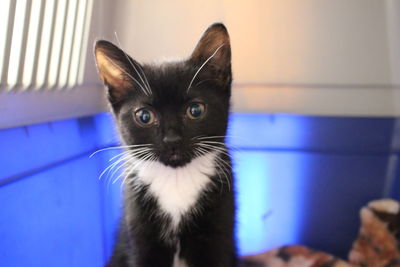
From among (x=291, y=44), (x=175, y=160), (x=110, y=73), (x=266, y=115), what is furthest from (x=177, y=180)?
(x=291, y=44)

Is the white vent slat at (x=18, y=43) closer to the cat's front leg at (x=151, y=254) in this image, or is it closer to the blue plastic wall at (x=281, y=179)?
the blue plastic wall at (x=281, y=179)

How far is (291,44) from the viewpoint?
1309 millimetres

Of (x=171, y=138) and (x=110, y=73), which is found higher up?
(x=110, y=73)

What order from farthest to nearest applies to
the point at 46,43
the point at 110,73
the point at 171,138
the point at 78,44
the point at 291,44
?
the point at 291,44, the point at 78,44, the point at 46,43, the point at 110,73, the point at 171,138

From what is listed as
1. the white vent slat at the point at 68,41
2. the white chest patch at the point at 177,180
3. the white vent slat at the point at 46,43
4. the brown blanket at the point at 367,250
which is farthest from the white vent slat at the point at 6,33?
the brown blanket at the point at 367,250

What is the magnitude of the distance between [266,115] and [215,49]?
0.52 meters

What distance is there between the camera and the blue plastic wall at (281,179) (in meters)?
1.28

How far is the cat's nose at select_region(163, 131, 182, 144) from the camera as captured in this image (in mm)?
844

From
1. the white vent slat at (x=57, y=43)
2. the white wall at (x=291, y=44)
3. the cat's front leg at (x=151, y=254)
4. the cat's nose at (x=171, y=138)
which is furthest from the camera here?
the white wall at (x=291, y=44)

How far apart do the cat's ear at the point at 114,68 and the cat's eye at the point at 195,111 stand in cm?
17

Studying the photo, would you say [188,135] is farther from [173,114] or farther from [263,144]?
[263,144]

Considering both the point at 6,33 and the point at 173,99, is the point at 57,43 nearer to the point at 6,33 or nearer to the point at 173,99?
the point at 6,33

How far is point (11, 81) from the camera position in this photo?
0.95 m

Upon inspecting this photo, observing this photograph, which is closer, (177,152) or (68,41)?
(177,152)
